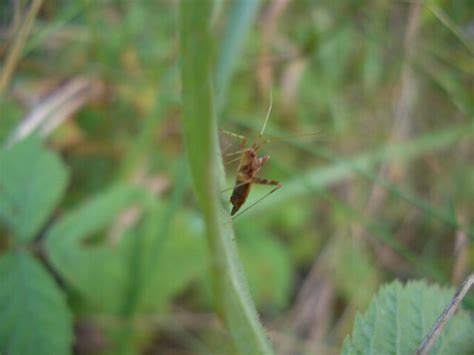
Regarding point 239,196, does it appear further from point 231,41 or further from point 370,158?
point 370,158

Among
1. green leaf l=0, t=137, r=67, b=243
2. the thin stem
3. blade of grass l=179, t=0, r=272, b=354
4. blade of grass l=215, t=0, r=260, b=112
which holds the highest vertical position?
blade of grass l=215, t=0, r=260, b=112

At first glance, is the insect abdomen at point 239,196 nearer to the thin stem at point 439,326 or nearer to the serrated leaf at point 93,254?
the thin stem at point 439,326

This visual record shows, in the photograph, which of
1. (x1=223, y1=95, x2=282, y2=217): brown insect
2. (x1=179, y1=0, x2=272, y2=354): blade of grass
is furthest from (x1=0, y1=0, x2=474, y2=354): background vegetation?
(x1=179, y1=0, x2=272, y2=354): blade of grass

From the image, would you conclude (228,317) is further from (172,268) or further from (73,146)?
(73,146)

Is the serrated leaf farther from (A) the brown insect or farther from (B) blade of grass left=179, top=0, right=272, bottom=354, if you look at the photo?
(B) blade of grass left=179, top=0, right=272, bottom=354

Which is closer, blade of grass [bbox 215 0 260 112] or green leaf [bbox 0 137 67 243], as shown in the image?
green leaf [bbox 0 137 67 243]

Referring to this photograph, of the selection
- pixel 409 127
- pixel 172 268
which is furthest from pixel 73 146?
pixel 409 127

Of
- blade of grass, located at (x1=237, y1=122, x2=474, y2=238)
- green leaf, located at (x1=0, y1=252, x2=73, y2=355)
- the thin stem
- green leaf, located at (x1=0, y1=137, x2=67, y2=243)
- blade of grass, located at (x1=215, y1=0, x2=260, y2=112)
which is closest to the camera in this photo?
the thin stem
